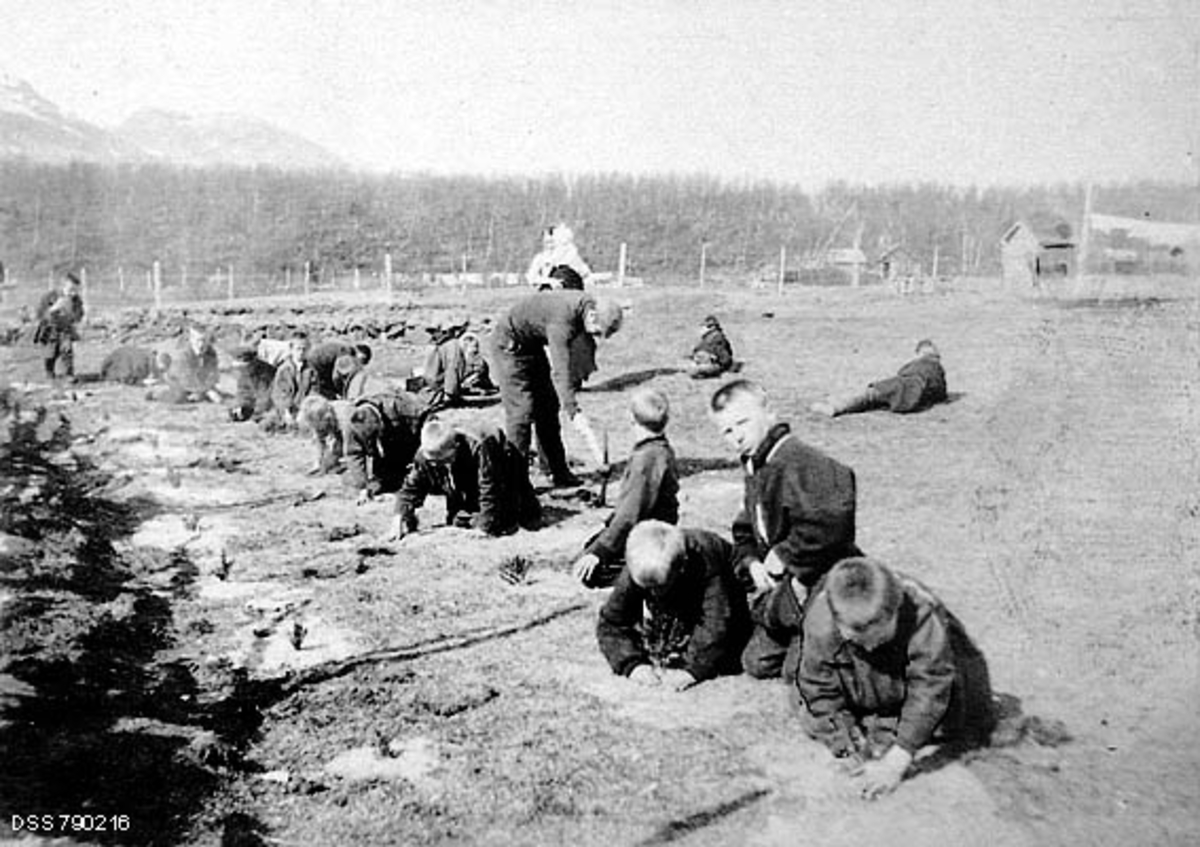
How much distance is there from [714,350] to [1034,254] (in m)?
2.99

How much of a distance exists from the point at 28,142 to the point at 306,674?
2904 mm

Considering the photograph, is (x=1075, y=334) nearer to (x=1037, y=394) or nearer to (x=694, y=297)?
(x=1037, y=394)

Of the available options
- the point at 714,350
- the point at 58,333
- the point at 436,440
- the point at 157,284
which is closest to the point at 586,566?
the point at 436,440

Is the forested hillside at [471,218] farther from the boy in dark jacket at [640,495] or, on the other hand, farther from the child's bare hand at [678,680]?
the child's bare hand at [678,680]

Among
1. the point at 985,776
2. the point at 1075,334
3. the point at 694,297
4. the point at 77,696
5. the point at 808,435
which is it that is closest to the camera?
the point at 985,776

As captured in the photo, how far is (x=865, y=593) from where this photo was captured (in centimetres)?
273

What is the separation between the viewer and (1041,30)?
358cm

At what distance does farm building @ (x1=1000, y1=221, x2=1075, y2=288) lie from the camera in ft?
15.4

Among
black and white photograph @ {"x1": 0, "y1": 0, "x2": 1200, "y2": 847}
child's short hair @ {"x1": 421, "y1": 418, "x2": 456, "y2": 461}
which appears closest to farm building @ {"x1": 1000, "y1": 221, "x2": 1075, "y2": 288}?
black and white photograph @ {"x1": 0, "y1": 0, "x2": 1200, "y2": 847}

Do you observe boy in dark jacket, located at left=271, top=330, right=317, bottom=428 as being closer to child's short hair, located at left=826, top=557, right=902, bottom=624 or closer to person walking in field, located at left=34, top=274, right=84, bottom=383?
person walking in field, located at left=34, top=274, right=84, bottom=383

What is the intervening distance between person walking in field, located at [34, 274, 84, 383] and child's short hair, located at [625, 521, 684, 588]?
878 cm

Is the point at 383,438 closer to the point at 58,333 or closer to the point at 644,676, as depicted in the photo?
the point at 644,676

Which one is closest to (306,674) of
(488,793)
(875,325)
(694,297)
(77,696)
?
(77,696)

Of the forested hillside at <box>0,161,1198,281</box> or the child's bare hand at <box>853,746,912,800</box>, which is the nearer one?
the child's bare hand at <box>853,746,912,800</box>
